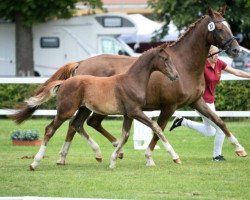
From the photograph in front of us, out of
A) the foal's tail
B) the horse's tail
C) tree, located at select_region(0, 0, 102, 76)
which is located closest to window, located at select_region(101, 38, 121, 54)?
tree, located at select_region(0, 0, 102, 76)

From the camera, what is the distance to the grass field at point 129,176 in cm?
1095

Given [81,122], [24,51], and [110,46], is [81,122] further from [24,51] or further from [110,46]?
[110,46]

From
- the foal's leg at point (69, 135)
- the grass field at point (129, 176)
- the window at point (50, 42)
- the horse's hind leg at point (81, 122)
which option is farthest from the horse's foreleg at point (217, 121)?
the window at point (50, 42)

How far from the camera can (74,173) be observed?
1273 centimetres

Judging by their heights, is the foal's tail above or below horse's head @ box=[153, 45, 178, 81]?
below

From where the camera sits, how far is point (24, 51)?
3322 cm

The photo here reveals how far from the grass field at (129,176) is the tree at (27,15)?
15193 millimetres

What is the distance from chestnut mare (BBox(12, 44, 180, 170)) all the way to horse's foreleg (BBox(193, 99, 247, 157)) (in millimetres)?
1080

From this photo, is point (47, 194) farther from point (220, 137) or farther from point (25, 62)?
point (25, 62)

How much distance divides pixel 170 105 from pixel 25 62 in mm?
20197

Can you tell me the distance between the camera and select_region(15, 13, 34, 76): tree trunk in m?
33.2

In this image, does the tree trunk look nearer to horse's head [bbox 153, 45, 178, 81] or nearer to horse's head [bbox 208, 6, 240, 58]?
horse's head [bbox 208, 6, 240, 58]

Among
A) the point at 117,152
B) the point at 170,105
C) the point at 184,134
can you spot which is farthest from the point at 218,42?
the point at 184,134

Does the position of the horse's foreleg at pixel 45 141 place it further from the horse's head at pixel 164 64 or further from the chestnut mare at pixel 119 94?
the horse's head at pixel 164 64
